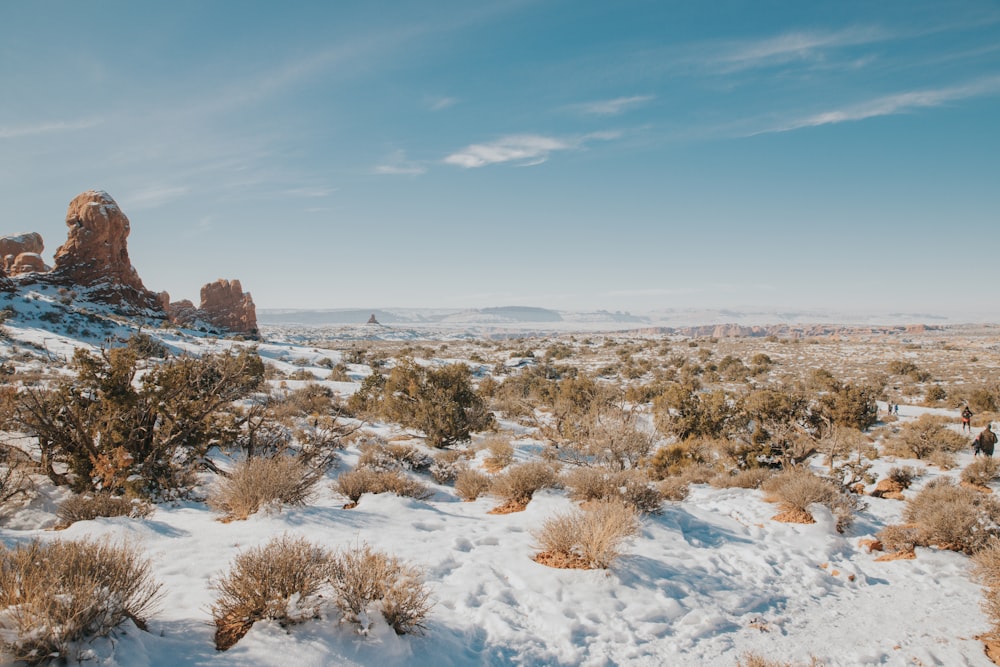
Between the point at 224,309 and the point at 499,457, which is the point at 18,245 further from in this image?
the point at 499,457

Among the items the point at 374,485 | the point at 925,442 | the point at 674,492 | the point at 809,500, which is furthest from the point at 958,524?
the point at 925,442

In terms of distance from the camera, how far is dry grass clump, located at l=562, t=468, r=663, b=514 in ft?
25.3

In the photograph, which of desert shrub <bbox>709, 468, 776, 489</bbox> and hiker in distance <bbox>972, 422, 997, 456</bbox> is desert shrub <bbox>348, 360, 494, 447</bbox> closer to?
desert shrub <bbox>709, 468, 776, 489</bbox>

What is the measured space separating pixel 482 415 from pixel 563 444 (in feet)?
9.51

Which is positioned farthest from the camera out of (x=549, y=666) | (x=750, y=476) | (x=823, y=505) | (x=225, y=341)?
(x=225, y=341)

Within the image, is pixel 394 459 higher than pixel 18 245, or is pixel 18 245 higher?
pixel 18 245

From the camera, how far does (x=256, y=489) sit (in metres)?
6.62

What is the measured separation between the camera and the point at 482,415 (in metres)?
15.8

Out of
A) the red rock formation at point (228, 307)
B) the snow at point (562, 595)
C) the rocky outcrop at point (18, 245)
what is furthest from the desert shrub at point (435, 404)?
the rocky outcrop at point (18, 245)

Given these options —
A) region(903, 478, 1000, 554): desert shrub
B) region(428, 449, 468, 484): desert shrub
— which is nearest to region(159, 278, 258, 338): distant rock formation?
region(428, 449, 468, 484): desert shrub

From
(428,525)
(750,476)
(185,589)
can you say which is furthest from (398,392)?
(185,589)

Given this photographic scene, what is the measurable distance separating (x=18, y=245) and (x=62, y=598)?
189 ft

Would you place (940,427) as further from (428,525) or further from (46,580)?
(46,580)

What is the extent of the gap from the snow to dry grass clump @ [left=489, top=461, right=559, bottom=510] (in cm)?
40
